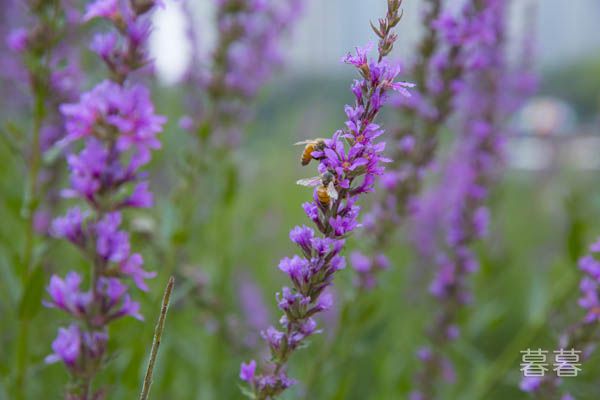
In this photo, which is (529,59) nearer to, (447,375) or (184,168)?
(447,375)

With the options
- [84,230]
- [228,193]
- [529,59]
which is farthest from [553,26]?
[84,230]

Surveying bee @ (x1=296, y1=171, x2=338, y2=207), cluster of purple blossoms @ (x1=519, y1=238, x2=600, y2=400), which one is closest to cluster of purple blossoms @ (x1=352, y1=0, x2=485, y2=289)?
cluster of purple blossoms @ (x1=519, y1=238, x2=600, y2=400)

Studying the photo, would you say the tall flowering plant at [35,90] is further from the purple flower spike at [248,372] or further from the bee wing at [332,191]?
the bee wing at [332,191]

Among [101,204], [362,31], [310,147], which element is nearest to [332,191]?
[310,147]

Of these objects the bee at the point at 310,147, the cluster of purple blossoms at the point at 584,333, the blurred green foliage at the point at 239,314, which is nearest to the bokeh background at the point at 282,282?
the blurred green foliage at the point at 239,314

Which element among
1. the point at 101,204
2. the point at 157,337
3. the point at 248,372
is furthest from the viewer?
the point at 101,204

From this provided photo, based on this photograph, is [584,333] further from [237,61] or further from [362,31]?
[362,31]
